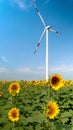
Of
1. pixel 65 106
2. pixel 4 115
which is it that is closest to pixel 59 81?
pixel 4 115

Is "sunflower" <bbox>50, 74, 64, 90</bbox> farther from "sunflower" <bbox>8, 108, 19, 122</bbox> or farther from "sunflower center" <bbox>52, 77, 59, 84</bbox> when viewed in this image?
"sunflower" <bbox>8, 108, 19, 122</bbox>

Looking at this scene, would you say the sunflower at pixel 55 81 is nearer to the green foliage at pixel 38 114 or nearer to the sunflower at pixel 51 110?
the green foliage at pixel 38 114

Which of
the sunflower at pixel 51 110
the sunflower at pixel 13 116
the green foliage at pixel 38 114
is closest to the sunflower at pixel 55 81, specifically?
the green foliage at pixel 38 114

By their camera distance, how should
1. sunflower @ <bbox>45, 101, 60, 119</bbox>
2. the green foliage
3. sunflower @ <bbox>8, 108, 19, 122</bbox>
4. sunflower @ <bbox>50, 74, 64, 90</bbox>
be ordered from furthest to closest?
1. sunflower @ <bbox>8, 108, 19, 122</bbox>
2. sunflower @ <bbox>50, 74, 64, 90</bbox>
3. the green foliage
4. sunflower @ <bbox>45, 101, 60, 119</bbox>

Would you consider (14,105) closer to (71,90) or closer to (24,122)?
(24,122)

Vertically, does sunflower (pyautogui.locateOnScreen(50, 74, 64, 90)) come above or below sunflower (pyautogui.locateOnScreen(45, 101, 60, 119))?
above

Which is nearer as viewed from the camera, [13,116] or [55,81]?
[55,81]

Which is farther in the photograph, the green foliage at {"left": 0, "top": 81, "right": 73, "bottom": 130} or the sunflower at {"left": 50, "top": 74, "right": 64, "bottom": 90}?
the sunflower at {"left": 50, "top": 74, "right": 64, "bottom": 90}

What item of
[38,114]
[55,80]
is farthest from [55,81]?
[38,114]

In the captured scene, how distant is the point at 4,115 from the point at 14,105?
182cm

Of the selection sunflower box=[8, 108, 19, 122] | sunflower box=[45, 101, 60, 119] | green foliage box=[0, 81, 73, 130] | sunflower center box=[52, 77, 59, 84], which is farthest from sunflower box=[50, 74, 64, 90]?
sunflower box=[8, 108, 19, 122]

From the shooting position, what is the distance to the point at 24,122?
25.2 feet

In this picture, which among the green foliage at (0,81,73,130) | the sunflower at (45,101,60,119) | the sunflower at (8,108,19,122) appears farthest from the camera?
the sunflower at (8,108,19,122)

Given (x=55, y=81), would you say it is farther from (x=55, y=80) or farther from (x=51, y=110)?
(x=51, y=110)
